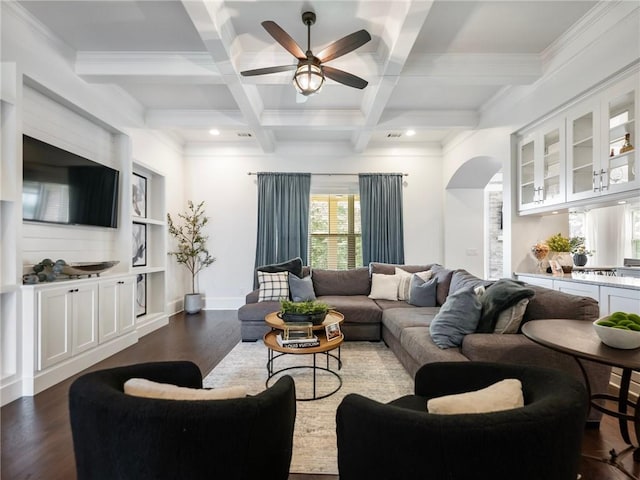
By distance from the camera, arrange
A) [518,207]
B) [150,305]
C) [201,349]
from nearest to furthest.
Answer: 1. [201,349]
2. [518,207]
3. [150,305]

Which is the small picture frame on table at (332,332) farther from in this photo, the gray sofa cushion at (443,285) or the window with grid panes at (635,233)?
the window with grid panes at (635,233)

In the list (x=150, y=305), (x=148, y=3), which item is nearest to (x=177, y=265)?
(x=150, y=305)

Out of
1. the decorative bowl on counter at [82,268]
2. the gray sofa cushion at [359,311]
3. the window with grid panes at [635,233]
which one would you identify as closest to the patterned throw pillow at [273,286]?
the gray sofa cushion at [359,311]

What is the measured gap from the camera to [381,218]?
225 inches

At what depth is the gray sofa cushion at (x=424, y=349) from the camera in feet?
6.97

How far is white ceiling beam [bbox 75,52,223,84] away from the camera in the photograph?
3.10 metres

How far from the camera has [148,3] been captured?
2447 millimetres

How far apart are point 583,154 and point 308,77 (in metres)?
2.77

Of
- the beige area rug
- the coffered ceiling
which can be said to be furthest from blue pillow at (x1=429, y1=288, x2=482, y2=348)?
the coffered ceiling

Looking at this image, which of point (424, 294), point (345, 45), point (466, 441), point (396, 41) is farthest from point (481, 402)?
point (424, 294)

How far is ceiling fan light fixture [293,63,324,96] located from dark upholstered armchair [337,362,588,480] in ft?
7.93

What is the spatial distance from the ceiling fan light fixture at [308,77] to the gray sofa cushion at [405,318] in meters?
2.30

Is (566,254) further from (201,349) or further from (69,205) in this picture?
(69,205)

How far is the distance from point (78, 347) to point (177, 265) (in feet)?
8.84
